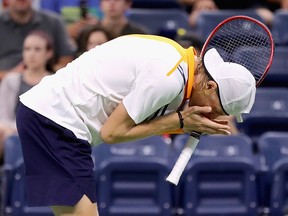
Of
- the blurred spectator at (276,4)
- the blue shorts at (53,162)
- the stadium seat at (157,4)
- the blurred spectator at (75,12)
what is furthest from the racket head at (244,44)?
the blurred spectator at (276,4)

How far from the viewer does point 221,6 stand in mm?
8578

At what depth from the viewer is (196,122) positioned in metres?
3.98

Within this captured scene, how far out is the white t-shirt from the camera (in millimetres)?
3838

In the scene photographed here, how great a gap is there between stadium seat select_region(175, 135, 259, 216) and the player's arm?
2.02m

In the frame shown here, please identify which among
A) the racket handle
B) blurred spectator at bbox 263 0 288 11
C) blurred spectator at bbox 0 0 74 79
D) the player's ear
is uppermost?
the player's ear

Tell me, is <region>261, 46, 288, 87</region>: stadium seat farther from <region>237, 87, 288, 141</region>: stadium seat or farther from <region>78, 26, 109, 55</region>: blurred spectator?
<region>78, 26, 109, 55</region>: blurred spectator

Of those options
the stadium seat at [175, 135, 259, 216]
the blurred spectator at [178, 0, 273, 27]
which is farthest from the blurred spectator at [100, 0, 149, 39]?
the stadium seat at [175, 135, 259, 216]

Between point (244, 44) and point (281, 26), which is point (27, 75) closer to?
point (281, 26)

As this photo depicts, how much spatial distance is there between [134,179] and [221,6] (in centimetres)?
296

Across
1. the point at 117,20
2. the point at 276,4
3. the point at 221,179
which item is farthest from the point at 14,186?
the point at 276,4

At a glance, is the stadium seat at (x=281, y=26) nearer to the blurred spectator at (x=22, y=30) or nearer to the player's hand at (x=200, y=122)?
the blurred spectator at (x=22, y=30)

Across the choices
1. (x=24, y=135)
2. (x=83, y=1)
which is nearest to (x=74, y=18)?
(x=83, y=1)

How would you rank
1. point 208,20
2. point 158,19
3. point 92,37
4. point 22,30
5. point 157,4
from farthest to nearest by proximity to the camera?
point 157,4 < point 158,19 < point 208,20 < point 22,30 < point 92,37

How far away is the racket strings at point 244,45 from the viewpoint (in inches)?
171
